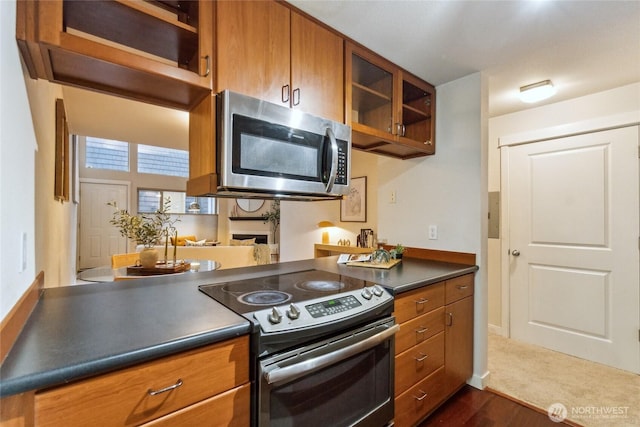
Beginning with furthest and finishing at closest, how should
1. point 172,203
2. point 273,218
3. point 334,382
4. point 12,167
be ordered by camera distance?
1. point 172,203
2. point 273,218
3. point 334,382
4. point 12,167

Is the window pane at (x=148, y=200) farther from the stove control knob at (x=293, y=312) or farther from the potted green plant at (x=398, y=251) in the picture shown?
the stove control knob at (x=293, y=312)

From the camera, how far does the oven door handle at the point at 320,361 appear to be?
958 millimetres

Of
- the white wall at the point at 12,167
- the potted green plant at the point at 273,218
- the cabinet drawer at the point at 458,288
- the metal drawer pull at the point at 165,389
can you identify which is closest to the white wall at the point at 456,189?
the cabinet drawer at the point at 458,288

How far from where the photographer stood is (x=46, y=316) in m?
0.98

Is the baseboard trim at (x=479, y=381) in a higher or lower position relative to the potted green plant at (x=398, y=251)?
lower

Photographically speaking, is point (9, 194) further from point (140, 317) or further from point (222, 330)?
point (222, 330)

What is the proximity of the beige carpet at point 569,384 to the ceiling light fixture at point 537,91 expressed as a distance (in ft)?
6.97

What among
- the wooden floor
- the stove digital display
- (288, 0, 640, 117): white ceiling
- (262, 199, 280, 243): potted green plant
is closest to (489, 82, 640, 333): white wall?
(288, 0, 640, 117): white ceiling

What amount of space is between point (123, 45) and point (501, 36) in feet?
6.33

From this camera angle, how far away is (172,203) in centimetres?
805

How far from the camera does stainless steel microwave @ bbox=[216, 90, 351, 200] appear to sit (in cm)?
125

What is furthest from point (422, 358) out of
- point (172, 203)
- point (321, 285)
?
point (172, 203)

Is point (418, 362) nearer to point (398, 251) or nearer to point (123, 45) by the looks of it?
point (398, 251)

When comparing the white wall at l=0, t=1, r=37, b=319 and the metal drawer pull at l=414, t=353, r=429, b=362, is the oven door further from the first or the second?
the white wall at l=0, t=1, r=37, b=319
